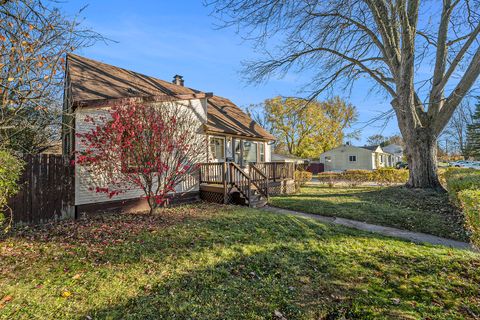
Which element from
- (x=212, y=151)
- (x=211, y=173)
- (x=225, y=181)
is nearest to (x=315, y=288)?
(x=225, y=181)

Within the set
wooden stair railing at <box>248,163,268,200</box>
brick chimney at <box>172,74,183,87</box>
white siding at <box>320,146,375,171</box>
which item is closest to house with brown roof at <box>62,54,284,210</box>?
brick chimney at <box>172,74,183,87</box>

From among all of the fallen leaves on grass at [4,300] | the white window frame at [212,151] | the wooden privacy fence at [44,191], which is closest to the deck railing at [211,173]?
the white window frame at [212,151]

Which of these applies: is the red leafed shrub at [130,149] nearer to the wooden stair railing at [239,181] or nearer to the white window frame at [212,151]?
the wooden stair railing at [239,181]

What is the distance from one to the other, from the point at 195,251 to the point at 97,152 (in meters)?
4.71

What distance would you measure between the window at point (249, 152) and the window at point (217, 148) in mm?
1785

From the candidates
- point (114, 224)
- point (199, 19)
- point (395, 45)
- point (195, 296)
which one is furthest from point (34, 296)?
point (395, 45)

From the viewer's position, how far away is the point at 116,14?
6.83 metres

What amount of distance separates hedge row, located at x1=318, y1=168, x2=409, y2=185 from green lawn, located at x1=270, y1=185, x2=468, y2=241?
821cm

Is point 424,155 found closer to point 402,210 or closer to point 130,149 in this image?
point 402,210

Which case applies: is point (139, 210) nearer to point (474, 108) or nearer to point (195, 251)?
point (195, 251)

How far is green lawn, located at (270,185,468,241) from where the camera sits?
6.85 m

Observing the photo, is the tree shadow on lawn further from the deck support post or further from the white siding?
the white siding

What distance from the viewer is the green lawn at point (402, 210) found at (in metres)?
6.85

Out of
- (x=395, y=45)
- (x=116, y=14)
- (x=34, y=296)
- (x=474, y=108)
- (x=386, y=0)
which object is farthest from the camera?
(x=474, y=108)
